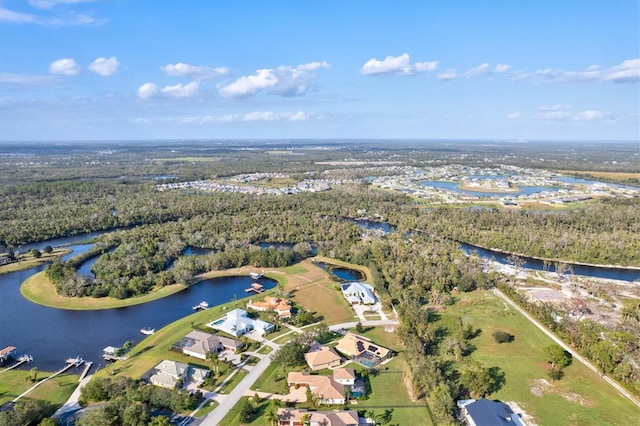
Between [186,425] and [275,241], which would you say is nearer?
[186,425]

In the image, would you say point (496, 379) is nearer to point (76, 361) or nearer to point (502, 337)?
point (502, 337)

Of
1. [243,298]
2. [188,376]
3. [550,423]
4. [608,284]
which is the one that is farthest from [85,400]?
[608,284]

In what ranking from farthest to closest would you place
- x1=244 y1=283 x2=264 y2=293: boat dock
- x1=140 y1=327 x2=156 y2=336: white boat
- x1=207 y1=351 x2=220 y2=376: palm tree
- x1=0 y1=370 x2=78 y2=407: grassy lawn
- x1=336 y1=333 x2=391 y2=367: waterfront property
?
x1=244 y1=283 x2=264 y2=293: boat dock < x1=140 y1=327 x2=156 y2=336: white boat < x1=336 y1=333 x2=391 y2=367: waterfront property < x1=207 y1=351 x2=220 y2=376: palm tree < x1=0 y1=370 x2=78 y2=407: grassy lawn

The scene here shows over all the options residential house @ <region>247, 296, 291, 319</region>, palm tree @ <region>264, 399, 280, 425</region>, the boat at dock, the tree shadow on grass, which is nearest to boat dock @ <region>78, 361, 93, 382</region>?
the boat at dock

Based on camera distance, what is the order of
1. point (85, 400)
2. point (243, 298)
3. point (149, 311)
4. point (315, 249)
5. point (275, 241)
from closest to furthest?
point (85, 400)
point (149, 311)
point (243, 298)
point (315, 249)
point (275, 241)

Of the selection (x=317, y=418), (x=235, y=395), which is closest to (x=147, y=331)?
(x=235, y=395)

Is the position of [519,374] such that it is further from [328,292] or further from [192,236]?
[192,236]

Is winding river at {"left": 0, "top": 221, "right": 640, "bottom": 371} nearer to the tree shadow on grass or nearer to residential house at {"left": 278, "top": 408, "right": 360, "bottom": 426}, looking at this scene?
residential house at {"left": 278, "top": 408, "right": 360, "bottom": 426}
